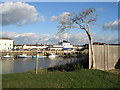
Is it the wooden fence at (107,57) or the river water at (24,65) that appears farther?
the river water at (24,65)

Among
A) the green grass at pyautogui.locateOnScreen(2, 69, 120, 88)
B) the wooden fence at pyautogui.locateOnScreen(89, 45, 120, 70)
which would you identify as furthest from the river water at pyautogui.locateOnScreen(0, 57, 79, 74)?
the green grass at pyautogui.locateOnScreen(2, 69, 120, 88)

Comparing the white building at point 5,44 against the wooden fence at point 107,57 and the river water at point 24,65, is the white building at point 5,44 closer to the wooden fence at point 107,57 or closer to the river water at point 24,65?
the river water at point 24,65

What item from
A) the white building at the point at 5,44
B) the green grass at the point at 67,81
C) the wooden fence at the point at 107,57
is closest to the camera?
the green grass at the point at 67,81

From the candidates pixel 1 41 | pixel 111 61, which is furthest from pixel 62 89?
pixel 1 41

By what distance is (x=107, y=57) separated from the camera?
504 inches

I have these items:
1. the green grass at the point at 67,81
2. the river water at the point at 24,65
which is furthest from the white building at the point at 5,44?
the green grass at the point at 67,81

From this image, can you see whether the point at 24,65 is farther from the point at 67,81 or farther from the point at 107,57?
the point at 67,81

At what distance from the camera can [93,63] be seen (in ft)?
38.3

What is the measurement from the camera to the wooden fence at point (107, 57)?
483 inches

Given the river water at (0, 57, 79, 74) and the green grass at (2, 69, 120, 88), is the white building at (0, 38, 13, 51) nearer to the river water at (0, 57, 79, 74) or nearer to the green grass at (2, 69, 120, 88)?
the river water at (0, 57, 79, 74)

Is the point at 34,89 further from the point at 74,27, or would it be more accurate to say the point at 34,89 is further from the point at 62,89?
the point at 74,27

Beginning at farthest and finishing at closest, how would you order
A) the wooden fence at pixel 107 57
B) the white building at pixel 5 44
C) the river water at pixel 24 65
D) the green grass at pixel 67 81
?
1. the white building at pixel 5 44
2. the river water at pixel 24 65
3. the wooden fence at pixel 107 57
4. the green grass at pixel 67 81

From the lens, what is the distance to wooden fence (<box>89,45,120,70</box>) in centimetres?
1227

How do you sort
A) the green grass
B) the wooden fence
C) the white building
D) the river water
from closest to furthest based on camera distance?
the green grass, the wooden fence, the river water, the white building
